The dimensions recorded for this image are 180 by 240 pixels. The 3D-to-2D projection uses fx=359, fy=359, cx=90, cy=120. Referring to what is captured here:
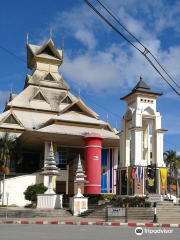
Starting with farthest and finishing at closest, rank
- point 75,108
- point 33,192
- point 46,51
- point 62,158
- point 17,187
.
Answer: point 46,51 → point 75,108 → point 62,158 → point 17,187 → point 33,192

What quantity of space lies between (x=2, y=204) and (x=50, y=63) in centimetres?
2639

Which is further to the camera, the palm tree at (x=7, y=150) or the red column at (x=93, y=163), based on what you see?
the palm tree at (x=7, y=150)

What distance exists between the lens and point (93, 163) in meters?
35.6

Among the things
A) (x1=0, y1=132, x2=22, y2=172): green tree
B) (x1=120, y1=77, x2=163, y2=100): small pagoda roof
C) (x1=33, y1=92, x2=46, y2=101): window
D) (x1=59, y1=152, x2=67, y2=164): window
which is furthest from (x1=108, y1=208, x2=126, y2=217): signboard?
(x1=33, y1=92, x2=46, y2=101): window

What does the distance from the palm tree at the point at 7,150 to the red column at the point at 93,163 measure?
772 cm

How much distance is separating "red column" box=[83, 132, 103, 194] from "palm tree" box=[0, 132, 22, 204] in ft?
25.3

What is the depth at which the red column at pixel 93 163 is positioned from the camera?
115 ft

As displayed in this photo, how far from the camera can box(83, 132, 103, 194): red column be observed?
35.1 meters

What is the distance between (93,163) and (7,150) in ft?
29.4

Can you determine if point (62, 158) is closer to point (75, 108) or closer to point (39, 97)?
point (75, 108)

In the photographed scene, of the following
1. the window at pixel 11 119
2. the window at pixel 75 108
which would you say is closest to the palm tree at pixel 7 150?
the window at pixel 11 119

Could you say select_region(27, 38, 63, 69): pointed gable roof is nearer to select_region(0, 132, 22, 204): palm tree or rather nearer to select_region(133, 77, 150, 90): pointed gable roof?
select_region(0, 132, 22, 204): palm tree

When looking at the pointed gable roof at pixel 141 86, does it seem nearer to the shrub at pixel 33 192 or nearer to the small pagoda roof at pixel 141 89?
the small pagoda roof at pixel 141 89

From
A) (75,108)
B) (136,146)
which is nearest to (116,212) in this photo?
(136,146)
